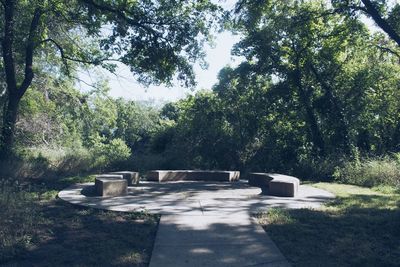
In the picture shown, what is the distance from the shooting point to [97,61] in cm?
1770

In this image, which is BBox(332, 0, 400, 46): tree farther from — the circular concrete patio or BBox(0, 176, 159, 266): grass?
BBox(0, 176, 159, 266): grass

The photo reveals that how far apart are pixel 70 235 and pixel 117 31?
964 centimetres

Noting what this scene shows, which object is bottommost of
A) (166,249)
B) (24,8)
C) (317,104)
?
(166,249)

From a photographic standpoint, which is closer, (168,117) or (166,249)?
(166,249)

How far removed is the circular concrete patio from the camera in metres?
9.09

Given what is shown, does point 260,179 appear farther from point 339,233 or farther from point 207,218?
point 339,233

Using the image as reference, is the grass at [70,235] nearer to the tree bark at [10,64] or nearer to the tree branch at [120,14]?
the tree branch at [120,14]

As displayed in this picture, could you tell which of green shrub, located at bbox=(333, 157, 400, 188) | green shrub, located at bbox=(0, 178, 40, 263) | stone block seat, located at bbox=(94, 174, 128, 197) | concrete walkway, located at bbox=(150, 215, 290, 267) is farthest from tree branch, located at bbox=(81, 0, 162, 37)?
green shrub, located at bbox=(333, 157, 400, 188)

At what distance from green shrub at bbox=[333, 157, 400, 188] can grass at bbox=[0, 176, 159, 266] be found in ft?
33.1

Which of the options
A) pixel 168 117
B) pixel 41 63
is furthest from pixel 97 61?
pixel 168 117

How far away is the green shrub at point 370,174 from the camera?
14968 mm

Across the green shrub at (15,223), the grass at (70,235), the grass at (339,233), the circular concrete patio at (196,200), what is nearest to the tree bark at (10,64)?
the circular concrete patio at (196,200)

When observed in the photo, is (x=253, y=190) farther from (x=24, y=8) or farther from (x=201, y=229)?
(x=24, y=8)

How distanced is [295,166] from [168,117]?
1070 inches
